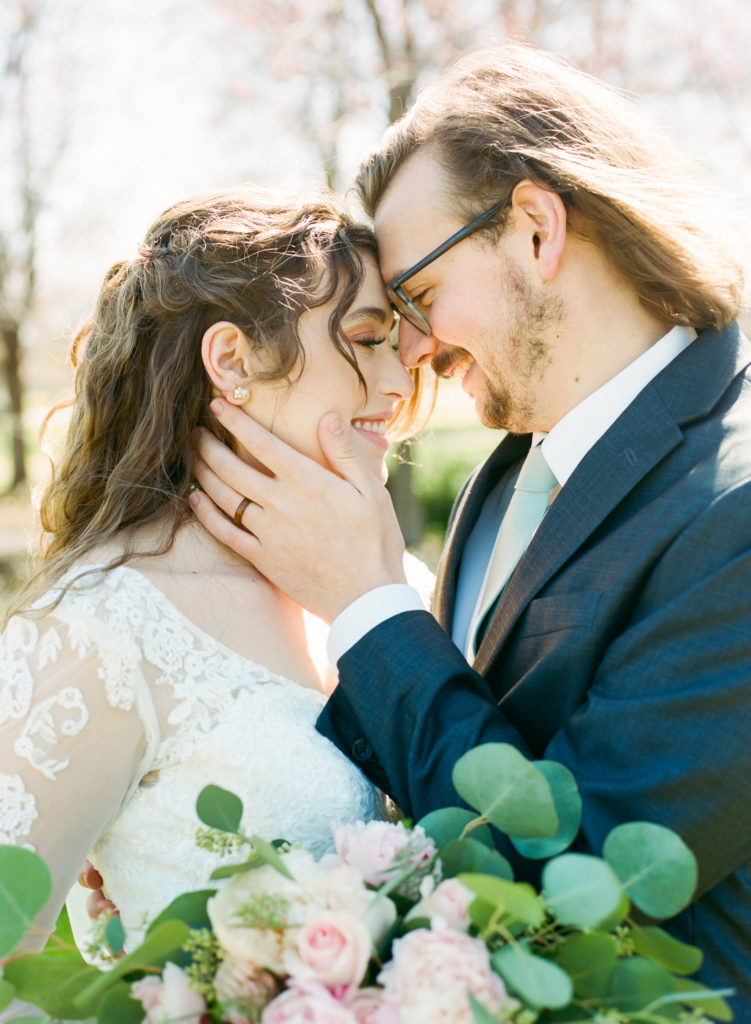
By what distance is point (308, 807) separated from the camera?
7.31 feet

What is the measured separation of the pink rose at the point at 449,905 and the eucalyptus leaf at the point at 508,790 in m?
0.13

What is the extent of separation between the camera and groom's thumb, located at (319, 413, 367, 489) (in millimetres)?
2596

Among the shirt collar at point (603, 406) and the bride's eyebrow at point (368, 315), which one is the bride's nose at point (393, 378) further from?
the shirt collar at point (603, 406)

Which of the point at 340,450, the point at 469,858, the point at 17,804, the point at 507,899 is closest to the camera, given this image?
the point at 507,899

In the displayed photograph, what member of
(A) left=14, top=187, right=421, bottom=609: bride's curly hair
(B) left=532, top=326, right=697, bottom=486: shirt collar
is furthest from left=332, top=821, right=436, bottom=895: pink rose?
(B) left=532, top=326, right=697, bottom=486: shirt collar

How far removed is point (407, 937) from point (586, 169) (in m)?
2.09

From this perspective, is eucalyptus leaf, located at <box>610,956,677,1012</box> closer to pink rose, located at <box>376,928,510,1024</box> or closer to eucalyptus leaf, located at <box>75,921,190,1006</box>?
pink rose, located at <box>376,928,510,1024</box>

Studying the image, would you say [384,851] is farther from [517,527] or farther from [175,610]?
[517,527]

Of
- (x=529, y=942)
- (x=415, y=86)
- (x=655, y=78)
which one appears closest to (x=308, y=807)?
(x=529, y=942)

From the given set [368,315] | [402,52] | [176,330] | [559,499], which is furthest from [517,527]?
[402,52]

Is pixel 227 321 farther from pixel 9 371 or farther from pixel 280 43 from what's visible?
pixel 9 371

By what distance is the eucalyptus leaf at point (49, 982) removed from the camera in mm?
1424

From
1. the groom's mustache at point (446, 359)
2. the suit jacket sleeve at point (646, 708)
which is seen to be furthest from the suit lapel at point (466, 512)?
the suit jacket sleeve at point (646, 708)

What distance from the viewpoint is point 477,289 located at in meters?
2.68
